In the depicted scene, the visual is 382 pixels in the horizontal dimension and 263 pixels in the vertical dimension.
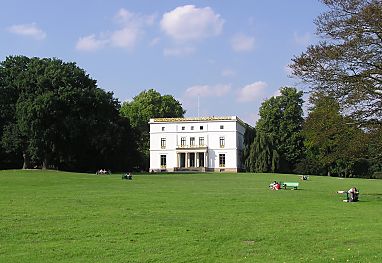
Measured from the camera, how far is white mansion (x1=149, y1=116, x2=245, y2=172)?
328 feet

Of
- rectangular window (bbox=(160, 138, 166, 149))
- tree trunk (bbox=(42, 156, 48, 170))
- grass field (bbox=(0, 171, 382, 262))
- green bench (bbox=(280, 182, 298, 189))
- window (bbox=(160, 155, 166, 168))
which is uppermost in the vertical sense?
rectangular window (bbox=(160, 138, 166, 149))

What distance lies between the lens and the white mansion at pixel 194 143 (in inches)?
3932

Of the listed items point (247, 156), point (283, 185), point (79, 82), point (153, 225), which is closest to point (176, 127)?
point (247, 156)

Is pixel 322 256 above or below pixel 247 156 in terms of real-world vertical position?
below

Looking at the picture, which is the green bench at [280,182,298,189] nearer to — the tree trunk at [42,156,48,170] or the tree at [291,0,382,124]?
the tree at [291,0,382,124]

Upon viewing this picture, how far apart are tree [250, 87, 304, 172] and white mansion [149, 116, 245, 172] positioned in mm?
7266

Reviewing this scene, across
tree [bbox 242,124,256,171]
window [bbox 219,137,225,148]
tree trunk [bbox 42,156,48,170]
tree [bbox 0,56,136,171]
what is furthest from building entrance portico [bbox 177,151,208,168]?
tree trunk [bbox 42,156,48,170]

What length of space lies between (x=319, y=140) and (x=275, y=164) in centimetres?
5852

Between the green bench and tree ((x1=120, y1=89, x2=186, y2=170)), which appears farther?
tree ((x1=120, y1=89, x2=186, y2=170))

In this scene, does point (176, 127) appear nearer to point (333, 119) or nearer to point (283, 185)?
point (283, 185)

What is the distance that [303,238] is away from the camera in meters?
12.5

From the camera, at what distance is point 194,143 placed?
101438mm

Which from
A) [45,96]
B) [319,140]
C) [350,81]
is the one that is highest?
[45,96]

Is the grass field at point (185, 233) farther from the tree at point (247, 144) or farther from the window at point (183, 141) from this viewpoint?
the window at point (183, 141)
